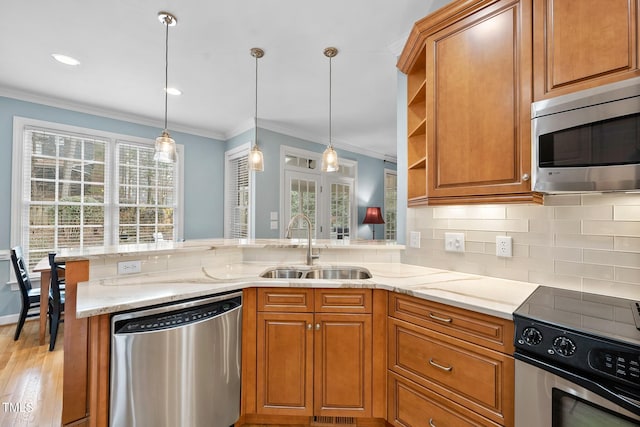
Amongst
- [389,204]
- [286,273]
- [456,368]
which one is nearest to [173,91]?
[286,273]

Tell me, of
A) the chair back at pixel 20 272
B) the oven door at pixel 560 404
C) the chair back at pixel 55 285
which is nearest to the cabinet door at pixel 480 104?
the oven door at pixel 560 404

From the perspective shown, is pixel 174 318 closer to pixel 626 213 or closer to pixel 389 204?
pixel 626 213

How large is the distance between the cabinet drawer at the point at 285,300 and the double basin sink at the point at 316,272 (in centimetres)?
40

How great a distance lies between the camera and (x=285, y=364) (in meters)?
1.67

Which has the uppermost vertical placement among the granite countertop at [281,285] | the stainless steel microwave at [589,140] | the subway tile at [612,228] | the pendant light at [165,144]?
the pendant light at [165,144]

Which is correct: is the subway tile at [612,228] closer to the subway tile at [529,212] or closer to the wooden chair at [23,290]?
the subway tile at [529,212]

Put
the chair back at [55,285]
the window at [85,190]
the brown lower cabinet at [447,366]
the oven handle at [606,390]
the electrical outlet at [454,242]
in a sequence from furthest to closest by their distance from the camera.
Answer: the window at [85,190]
the chair back at [55,285]
the electrical outlet at [454,242]
the brown lower cabinet at [447,366]
the oven handle at [606,390]

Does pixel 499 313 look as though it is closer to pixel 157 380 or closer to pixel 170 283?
pixel 157 380

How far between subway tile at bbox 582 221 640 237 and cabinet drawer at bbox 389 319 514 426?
796mm

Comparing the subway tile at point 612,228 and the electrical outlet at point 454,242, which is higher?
the subway tile at point 612,228

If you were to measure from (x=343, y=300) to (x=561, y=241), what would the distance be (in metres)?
1.18

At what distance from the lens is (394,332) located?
5.23 feet

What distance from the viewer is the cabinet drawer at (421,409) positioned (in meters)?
1.29

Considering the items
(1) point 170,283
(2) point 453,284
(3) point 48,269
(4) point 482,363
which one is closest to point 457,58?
(2) point 453,284
